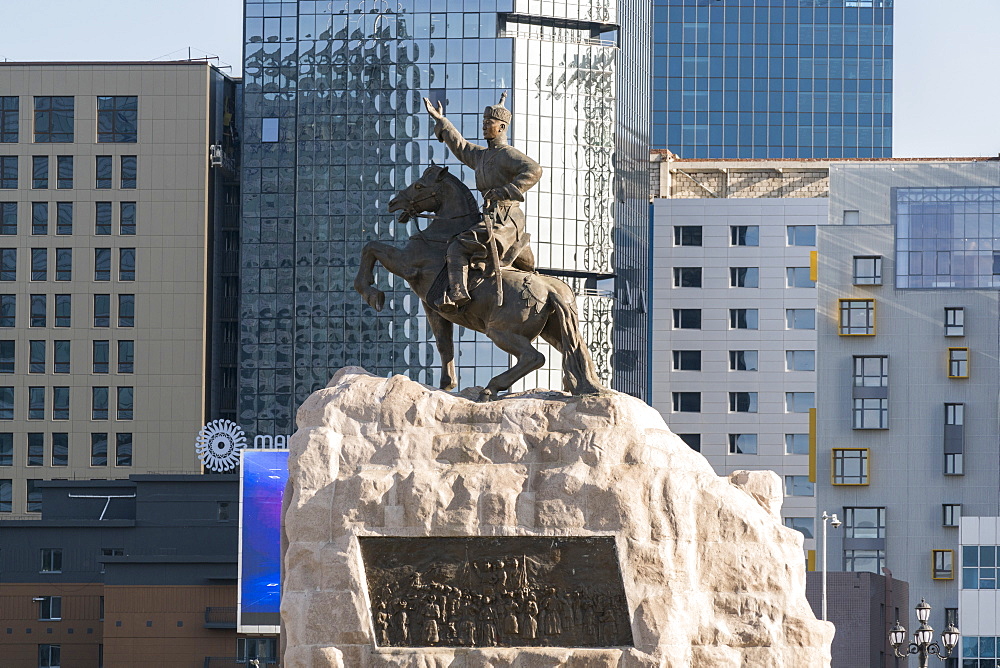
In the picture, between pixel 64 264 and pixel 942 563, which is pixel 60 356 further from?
pixel 942 563

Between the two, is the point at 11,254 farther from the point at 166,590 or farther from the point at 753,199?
the point at 753,199

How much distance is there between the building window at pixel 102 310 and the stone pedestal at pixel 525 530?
65.4 metres

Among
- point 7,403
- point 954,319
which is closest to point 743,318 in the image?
point 954,319

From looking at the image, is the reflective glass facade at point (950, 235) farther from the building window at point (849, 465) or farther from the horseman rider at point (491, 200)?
the horseman rider at point (491, 200)

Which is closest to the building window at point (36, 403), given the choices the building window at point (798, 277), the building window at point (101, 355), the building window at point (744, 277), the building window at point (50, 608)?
the building window at point (101, 355)

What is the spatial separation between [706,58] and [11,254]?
56.4 metres

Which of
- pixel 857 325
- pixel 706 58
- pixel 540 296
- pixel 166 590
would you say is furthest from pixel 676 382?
pixel 540 296

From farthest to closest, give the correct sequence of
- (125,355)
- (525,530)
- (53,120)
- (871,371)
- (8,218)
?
1. (8,218)
2. (53,120)
3. (125,355)
4. (871,371)
5. (525,530)

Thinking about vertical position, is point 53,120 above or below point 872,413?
above

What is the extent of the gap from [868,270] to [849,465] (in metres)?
7.75

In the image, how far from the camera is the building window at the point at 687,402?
8688cm

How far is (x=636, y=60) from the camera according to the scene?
86.6m

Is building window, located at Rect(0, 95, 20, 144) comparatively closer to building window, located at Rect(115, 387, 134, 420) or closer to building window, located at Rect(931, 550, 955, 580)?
building window, located at Rect(115, 387, 134, 420)

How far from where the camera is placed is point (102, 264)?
8475 cm
